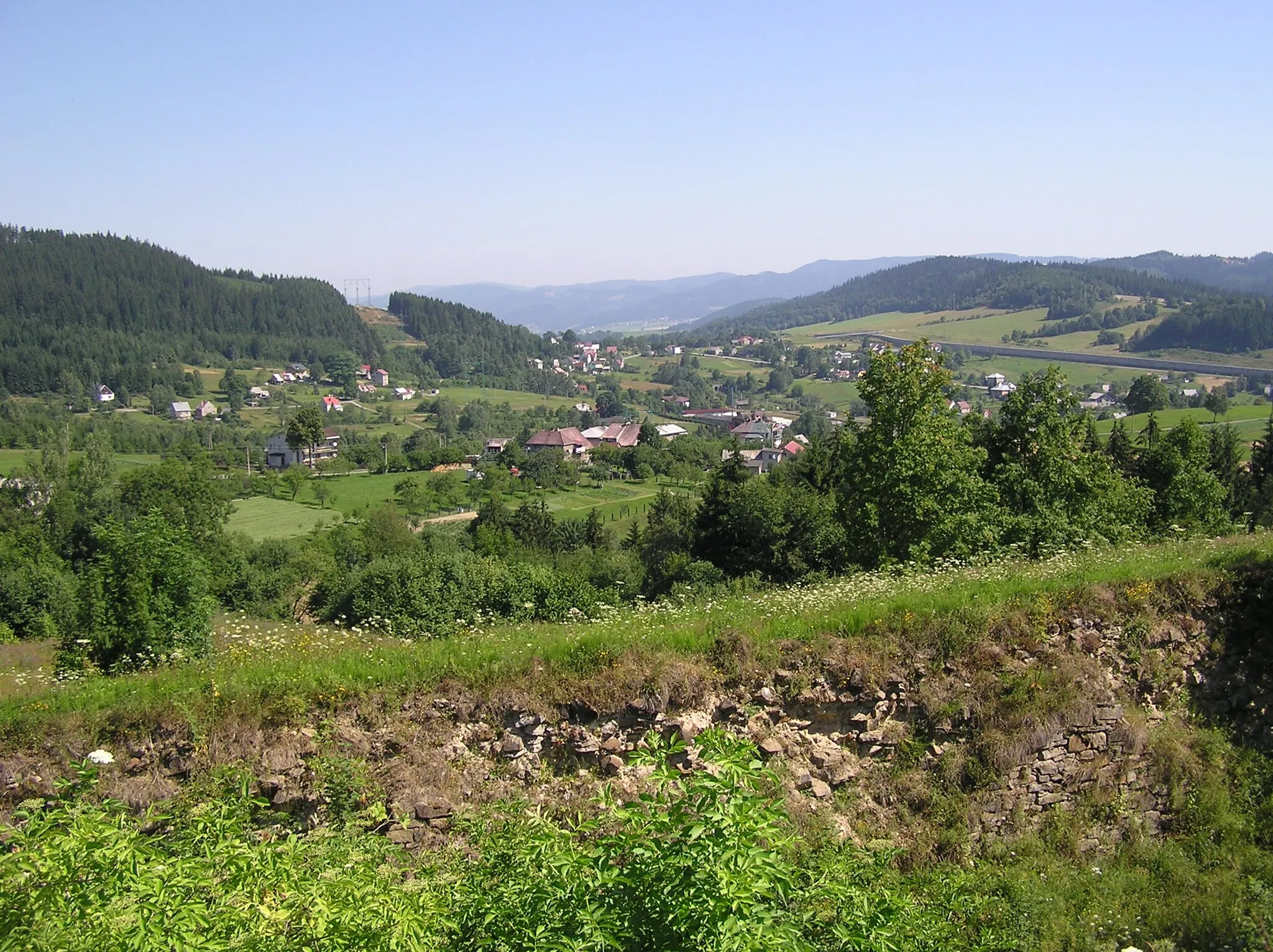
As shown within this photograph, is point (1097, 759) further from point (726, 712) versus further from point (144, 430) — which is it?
point (144, 430)

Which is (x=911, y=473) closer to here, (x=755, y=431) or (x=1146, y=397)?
(x=1146, y=397)

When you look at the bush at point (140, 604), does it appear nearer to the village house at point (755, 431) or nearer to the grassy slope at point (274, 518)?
Result: the grassy slope at point (274, 518)

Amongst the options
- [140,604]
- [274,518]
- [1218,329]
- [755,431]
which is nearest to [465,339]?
[755,431]

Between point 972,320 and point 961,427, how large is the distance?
17069cm

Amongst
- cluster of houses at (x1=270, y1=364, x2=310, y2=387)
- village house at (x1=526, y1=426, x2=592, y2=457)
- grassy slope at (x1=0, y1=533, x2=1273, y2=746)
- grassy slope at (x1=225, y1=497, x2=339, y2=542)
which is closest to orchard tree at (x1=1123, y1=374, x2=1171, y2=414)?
village house at (x1=526, y1=426, x2=592, y2=457)

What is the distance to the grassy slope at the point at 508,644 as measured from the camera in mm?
8969

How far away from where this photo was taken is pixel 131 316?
138375mm

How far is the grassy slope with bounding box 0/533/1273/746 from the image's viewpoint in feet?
29.4

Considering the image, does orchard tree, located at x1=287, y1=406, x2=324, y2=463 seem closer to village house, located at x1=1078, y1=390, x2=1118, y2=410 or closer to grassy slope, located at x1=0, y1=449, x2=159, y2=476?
grassy slope, located at x1=0, y1=449, x2=159, y2=476

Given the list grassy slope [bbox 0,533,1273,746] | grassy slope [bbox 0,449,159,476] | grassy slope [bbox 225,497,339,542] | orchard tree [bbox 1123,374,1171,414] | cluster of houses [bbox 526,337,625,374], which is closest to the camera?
grassy slope [bbox 0,533,1273,746]

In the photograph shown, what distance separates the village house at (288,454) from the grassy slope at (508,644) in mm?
75769

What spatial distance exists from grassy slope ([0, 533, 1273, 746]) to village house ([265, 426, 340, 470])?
75.8 meters

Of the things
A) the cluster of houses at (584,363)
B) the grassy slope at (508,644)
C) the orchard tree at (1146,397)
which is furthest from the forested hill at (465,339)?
the grassy slope at (508,644)

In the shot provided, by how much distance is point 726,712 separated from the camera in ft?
31.7
